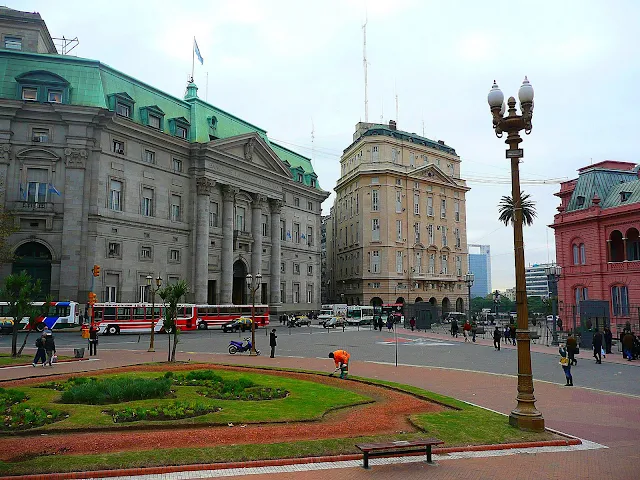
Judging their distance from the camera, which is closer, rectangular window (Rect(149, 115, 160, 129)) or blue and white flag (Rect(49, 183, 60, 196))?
blue and white flag (Rect(49, 183, 60, 196))

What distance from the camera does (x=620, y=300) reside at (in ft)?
152

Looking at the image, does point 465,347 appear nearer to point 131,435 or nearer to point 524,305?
point 524,305

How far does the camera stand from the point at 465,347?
37.4 m

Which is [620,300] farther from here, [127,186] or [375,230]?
[127,186]

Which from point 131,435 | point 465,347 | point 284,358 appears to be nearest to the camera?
point 131,435

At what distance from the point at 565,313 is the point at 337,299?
53175mm

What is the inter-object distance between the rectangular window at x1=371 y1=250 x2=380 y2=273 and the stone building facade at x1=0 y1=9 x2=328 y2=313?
19.5 metres

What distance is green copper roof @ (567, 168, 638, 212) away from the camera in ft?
168

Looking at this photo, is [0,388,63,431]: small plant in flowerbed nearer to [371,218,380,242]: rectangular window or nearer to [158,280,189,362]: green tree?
[158,280,189,362]: green tree

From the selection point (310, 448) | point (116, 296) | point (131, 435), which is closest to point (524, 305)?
point (310, 448)

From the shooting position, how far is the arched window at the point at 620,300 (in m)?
44.6

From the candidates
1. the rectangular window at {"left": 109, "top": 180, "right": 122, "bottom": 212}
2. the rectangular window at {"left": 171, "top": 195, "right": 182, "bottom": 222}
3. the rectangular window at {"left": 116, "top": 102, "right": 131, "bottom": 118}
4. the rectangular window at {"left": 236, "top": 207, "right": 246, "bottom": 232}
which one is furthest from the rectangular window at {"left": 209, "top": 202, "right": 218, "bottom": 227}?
the rectangular window at {"left": 116, "top": 102, "right": 131, "bottom": 118}

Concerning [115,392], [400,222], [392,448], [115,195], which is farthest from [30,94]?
[400,222]

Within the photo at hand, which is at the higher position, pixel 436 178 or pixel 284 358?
pixel 436 178
